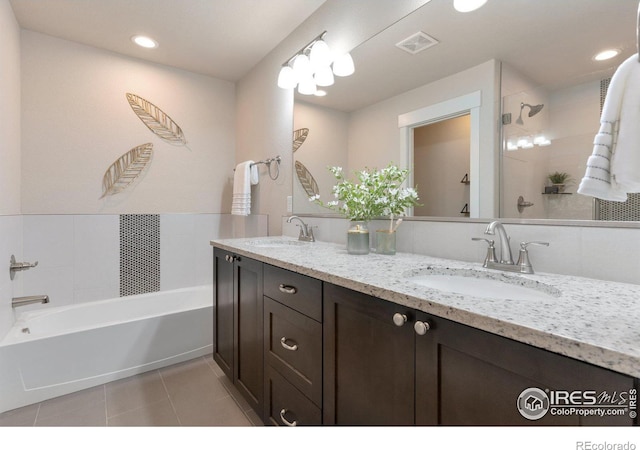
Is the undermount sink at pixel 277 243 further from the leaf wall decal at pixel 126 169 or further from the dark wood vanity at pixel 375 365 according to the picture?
the leaf wall decal at pixel 126 169

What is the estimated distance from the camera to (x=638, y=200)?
33.7 inches

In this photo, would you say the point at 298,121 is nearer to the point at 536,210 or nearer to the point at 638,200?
the point at 536,210

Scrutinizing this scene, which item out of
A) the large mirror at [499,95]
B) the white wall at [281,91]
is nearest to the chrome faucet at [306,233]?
the white wall at [281,91]

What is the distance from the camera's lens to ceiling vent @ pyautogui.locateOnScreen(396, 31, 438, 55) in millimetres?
1389

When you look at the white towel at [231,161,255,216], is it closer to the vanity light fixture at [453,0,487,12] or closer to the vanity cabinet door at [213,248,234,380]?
the vanity cabinet door at [213,248,234,380]

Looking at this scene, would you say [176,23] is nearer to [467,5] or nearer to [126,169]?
[126,169]

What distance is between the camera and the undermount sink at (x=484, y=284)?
2.97ft

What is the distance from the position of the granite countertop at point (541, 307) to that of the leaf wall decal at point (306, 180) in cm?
101

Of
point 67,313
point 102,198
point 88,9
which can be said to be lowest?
point 67,313

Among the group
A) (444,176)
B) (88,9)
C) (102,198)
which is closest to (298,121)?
(444,176)

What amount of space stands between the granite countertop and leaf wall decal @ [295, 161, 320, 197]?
101 cm

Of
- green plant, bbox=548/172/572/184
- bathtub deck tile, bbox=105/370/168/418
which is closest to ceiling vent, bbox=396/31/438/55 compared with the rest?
green plant, bbox=548/172/572/184
